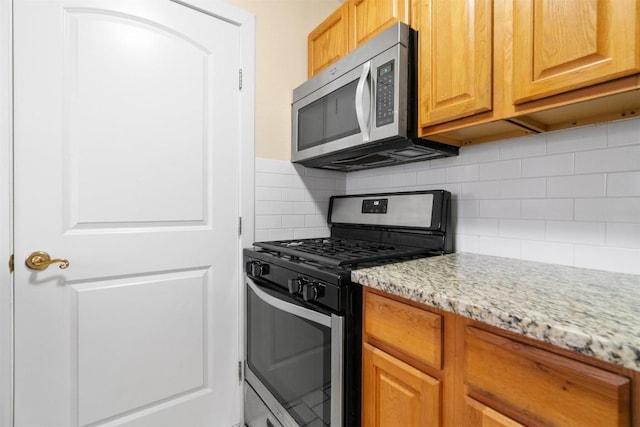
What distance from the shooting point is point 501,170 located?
1243 mm

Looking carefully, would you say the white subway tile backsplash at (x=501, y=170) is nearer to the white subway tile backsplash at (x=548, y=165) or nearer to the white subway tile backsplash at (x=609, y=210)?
the white subway tile backsplash at (x=548, y=165)

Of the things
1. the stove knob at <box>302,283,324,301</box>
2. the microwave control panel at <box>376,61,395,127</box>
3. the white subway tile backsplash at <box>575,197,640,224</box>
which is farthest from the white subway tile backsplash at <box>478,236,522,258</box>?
the stove knob at <box>302,283,324,301</box>

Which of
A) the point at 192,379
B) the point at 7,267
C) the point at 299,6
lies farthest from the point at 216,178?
the point at 299,6

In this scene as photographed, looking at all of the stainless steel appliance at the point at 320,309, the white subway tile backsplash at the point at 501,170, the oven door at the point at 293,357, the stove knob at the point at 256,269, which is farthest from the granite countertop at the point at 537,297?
the stove knob at the point at 256,269

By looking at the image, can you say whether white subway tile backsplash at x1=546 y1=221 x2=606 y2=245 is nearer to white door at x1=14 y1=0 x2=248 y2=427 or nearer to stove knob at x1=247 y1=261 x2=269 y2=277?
stove knob at x1=247 y1=261 x2=269 y2=277

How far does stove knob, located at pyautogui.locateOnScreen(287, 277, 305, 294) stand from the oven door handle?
0.07m

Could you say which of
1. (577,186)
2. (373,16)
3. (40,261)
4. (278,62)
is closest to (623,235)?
(577,186)

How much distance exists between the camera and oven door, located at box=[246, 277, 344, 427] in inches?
37.9

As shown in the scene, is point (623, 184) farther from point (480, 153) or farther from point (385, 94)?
point (385, 94)

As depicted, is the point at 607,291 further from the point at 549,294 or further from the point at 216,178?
the point at 216,178

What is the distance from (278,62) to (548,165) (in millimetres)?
1400

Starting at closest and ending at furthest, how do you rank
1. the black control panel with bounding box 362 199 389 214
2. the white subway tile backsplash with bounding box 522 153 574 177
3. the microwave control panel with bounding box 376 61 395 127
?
the white subway tile backsplash with bounding box 522 153 574 177 < the microwave control panel with bounding box 376 61 395 127 < the black control panel with bounding box 362 199 389 214

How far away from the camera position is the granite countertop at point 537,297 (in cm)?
50

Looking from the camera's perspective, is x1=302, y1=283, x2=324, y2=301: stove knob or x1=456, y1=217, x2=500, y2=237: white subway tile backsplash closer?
x1=302, y1=283, x2=324, y2=301: stove knob
